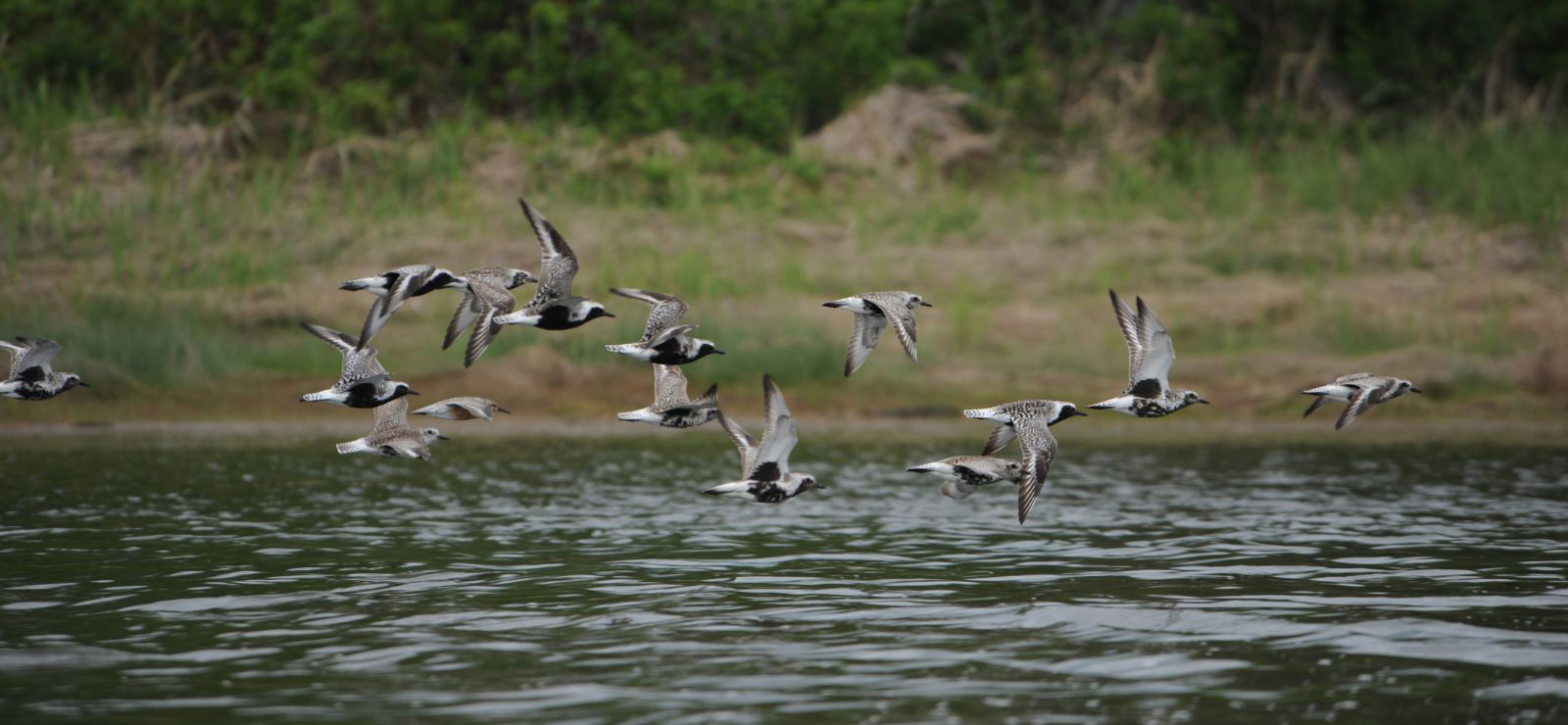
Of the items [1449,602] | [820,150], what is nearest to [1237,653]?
[1449,602]

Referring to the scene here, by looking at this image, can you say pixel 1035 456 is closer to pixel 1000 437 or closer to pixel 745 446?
pixel 1000 437

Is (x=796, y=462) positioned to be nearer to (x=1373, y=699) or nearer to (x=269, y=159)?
(x=1373, y=699)

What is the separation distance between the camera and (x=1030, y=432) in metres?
15.1

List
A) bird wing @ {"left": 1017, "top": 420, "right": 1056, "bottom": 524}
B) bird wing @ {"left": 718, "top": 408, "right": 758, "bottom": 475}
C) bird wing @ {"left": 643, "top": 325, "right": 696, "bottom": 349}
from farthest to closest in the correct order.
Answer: bird wing @ {"left": 718, "top": 408, "right": 758, "bottom": 475} → bird wing @ {"left": 643, "top": 325, "right": 696, "bottom": 349} → bird wing @ {"left": 1017, "top": 420, "right": 1056, "bottom": 524}

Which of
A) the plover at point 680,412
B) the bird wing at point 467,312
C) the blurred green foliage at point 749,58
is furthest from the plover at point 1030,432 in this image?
the blurred green foliage at point 749,58

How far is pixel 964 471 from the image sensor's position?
51.3 ft

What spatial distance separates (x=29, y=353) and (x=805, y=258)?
19.1m

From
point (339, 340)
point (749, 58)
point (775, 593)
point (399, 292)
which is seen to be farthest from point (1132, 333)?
point (749, 58)

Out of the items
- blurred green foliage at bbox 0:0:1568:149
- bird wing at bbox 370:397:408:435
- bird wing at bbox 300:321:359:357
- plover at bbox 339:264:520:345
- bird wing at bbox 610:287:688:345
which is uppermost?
blurred green foliage at bbox 0:0:1568:149

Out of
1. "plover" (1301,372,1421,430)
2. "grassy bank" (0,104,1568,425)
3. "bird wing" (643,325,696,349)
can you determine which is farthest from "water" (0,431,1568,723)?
"grassy bank" (0,104,1568,425)

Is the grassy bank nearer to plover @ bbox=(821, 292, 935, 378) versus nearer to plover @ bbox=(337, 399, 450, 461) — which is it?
plover @ bbox=(337, 399, 450, 461)

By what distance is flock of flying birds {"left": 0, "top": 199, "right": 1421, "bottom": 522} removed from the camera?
1509 centimetres

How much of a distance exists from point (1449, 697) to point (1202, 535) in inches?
289

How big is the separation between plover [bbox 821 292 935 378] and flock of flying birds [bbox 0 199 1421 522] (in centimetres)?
2
